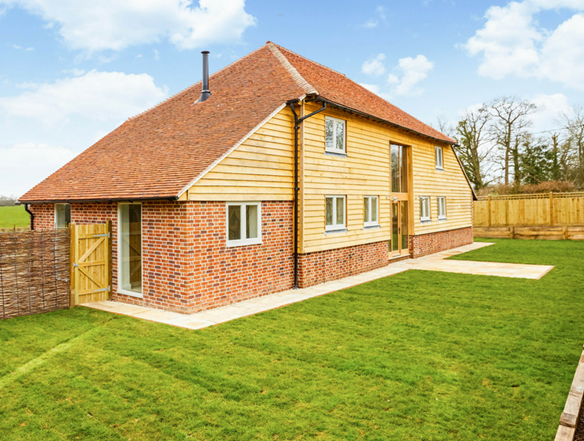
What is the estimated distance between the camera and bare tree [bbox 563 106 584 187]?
117 ft

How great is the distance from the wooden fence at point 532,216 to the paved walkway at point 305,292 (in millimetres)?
11536

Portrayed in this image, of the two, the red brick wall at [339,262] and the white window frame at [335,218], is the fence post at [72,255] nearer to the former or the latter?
the red brick wall at [339,262]

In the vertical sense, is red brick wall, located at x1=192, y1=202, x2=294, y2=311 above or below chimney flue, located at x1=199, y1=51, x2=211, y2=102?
below

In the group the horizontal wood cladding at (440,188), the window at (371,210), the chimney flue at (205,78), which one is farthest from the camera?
the horizontal wood cladding at (440,188)

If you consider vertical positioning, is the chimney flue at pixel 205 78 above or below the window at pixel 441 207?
above

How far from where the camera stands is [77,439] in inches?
156

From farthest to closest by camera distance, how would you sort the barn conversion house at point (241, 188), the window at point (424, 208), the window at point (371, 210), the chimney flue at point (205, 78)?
the window at point (424, 208) → the window at point (371, 210) → the chimney flue at point (205, 78) → the barn conversion house at point (241, 188)

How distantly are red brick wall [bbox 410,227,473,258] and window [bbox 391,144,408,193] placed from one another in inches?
90.0

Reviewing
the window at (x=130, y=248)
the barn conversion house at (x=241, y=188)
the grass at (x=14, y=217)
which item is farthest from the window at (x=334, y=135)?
the grass at (x=14, y=217)

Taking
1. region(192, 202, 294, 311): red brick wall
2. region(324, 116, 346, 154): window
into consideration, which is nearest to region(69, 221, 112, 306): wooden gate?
region(192, 202, 294, 311): red brick wall

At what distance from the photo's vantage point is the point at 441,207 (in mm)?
20578

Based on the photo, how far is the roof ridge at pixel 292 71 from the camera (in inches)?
431

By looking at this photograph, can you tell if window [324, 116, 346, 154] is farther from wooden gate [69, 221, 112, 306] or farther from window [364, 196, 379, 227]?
wooden gate [69, 221, 112, 306]

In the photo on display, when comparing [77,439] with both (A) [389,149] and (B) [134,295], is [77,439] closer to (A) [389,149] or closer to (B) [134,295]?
(B) [134,295]
